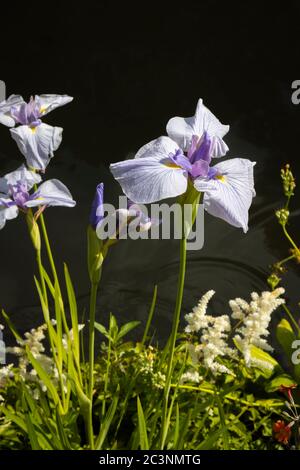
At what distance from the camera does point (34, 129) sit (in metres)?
0.88

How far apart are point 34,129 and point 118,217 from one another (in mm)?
185

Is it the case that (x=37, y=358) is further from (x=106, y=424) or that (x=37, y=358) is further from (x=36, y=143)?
(x=36, y=143)

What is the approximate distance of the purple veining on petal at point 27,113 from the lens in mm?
892

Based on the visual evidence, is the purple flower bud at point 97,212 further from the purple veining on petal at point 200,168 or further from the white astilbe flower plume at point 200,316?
the white astilbe flower plume at point 200,316

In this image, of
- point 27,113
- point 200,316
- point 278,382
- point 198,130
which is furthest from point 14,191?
point 278,382

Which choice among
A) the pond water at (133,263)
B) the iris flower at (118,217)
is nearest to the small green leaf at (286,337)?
the pond water at (133,263)

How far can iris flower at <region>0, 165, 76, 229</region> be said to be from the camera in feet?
2.66

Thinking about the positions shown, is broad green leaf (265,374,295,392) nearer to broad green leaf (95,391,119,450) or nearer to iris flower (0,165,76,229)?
broad green leaf (95,391,119,450)

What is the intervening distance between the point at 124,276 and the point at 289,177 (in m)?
0.43

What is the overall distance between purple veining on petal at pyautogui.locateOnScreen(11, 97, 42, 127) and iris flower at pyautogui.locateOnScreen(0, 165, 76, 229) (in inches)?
2.7

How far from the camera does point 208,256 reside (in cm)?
139
